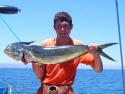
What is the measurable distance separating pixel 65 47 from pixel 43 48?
31cm

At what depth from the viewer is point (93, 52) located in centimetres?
716

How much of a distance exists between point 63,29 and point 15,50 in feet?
2.67

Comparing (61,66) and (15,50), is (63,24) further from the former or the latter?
(15,50)

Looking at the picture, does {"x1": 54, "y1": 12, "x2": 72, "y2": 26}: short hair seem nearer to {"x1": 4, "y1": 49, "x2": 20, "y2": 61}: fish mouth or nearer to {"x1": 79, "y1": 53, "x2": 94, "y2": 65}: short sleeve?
{"x1": 79, "y1": 53, "x2": 94, "y2": 65}: short sleeve

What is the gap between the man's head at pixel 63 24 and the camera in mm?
7312

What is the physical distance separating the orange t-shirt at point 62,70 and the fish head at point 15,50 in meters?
0.62

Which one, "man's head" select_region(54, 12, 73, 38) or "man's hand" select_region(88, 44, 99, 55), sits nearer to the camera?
"man's hand" select_region(88, 44, 99, 55)

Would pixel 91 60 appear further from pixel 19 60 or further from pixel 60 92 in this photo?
pixel 19 60

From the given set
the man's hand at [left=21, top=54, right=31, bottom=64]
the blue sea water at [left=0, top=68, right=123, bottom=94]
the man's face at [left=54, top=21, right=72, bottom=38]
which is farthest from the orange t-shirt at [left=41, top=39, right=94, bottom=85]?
the blue sea water at [left=0, top=68, right=123, bottom=94]

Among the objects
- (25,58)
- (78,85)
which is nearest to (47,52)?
(25,58)

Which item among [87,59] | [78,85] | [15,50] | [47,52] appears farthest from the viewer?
[78,85]

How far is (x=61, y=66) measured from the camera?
7.50m

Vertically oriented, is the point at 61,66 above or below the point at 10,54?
below

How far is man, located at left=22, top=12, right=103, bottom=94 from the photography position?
7.37m
